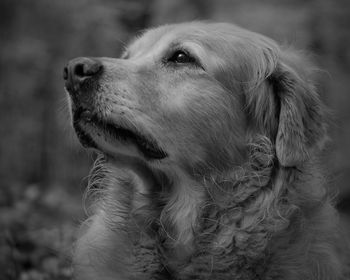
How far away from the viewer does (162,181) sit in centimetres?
383

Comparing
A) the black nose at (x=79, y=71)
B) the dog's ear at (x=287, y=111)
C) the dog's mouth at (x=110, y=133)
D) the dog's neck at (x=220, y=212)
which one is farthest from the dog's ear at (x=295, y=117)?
the black nose at (x=79, y=71)

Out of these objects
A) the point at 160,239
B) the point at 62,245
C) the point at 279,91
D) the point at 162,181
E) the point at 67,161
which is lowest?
the point at 67,161

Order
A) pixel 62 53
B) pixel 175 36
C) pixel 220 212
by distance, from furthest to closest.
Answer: pixel 62 53 < pixel 175 36 < pixel 220 212

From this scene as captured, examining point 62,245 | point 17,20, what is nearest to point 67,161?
point 17,20

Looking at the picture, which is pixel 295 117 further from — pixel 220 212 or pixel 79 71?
pixel 79 71

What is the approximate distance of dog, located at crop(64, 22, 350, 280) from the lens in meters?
3.54

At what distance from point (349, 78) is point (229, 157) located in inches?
429

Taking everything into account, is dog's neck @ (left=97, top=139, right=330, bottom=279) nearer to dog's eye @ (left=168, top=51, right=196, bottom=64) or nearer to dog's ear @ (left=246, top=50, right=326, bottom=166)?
dog's ear @ (left=246, top=50, right=326, bottom=166)

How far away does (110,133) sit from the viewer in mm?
3600

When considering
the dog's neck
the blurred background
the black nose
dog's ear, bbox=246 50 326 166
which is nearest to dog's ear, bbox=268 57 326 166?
dog's ear, bbox=246 50 326 166

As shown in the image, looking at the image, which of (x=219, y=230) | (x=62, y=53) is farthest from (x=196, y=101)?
(x=62, y=53)

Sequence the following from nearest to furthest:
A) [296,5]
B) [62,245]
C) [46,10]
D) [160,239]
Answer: [160,239] → [62,245] → [46,10] → [296,5]

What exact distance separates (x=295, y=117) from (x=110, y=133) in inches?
45.5

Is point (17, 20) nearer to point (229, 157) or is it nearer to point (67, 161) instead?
point (67, 161)
